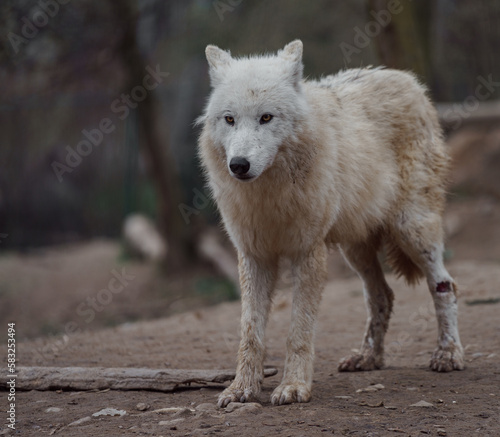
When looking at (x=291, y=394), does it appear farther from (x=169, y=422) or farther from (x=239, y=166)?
(x=239, y=166)

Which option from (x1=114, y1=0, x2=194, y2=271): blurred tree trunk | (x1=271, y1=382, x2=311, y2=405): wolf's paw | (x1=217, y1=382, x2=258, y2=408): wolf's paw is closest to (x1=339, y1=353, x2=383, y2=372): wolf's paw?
Result: (x1=271, y1=382, x2=311, y2=405): wolf's paw

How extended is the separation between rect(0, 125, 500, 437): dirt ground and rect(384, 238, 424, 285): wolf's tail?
2.13 feet

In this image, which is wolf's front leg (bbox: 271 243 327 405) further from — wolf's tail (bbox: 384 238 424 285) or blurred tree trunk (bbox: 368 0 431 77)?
blurred tree trunk (bbox: 368 0 431 77)

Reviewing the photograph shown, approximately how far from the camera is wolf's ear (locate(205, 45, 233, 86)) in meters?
4.25

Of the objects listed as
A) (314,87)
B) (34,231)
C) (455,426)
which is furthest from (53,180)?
(455,426)

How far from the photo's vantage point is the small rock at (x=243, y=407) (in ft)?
12.1

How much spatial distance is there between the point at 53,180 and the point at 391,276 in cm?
853

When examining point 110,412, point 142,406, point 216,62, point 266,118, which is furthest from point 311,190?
point 110,412

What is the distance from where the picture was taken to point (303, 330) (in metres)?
4.09

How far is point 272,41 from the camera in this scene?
13.9 metres

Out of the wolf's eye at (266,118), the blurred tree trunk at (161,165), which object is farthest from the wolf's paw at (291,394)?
the blurred tree trunk at (161,165)

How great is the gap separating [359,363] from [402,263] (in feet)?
2.78

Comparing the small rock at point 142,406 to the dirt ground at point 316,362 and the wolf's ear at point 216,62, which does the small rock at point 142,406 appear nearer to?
the dirt ground at point 316,362

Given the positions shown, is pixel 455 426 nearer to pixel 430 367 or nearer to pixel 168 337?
pixel 430 367
